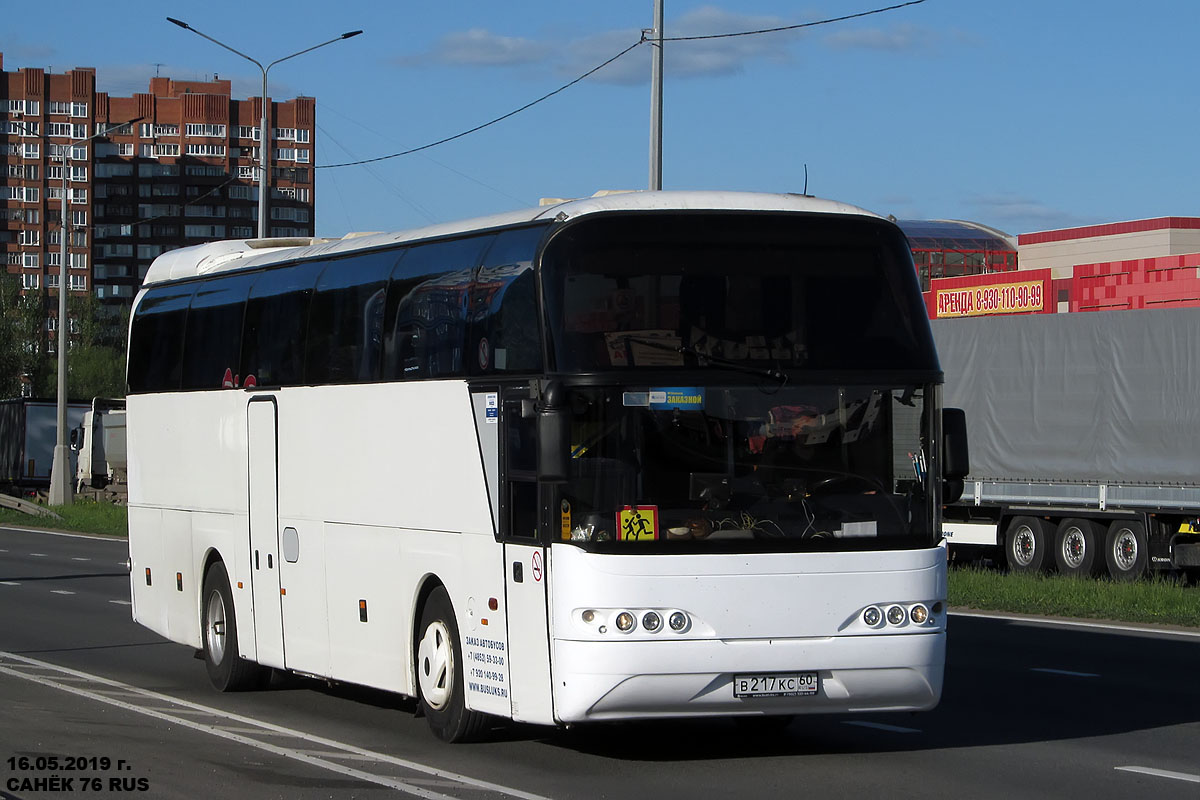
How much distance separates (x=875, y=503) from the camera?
10039 mm

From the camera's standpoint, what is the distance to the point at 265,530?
540 inches

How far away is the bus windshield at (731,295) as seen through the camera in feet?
32.1

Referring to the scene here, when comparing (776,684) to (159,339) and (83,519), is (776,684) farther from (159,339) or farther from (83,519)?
(83,519)

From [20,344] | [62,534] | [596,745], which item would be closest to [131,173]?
[20,344]

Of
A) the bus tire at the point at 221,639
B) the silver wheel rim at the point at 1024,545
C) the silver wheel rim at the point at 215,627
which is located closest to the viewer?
the bus tire at the point at 221,639

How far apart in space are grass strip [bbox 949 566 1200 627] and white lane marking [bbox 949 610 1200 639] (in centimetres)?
46

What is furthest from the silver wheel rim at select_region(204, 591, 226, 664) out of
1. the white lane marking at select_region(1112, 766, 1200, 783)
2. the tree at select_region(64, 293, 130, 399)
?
the tree at select_region(64, 293, 130, 399)

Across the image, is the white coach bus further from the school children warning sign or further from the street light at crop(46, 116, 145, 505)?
the street light at crop(46, 116, 145, 505)

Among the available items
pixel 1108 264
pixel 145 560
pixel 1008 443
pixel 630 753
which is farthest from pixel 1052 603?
pixel 1108 264

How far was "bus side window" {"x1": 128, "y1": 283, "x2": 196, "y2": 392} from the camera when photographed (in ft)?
51.0

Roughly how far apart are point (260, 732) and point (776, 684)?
3.62 meters

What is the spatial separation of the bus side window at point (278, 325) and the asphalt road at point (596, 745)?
96.5 inches

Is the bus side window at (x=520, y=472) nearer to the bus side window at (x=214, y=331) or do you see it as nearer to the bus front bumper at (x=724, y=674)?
the bus front bumper at (x=724, y=674)

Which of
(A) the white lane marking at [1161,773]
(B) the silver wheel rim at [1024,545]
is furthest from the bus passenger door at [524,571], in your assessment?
(B) the silver wheel rim at [1024,545]
